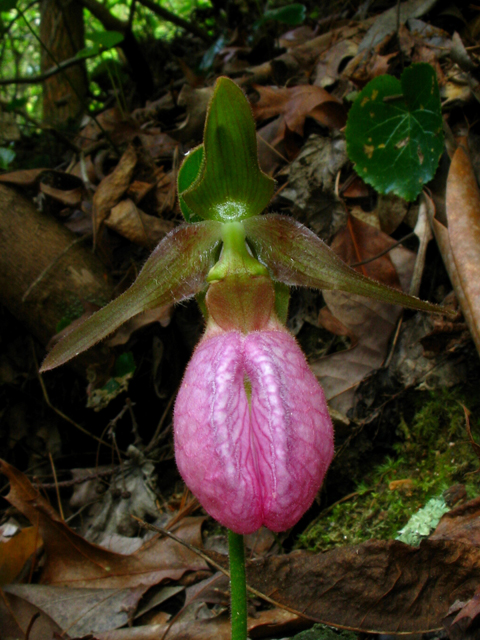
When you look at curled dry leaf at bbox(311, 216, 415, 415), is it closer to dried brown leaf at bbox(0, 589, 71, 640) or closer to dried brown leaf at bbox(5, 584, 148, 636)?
dried brown leaf at bbox(5, 584, 148, 636)

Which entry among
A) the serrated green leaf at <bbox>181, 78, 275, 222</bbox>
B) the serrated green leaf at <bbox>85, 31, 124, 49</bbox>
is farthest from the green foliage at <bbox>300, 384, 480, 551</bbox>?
the serrated green leaf at <bbox>85, 31, 124, 49</bbox>

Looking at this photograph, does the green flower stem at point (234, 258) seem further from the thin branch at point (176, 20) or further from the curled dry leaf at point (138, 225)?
the thin branch at point (176, 20)

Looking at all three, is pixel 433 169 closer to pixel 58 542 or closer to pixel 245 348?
pixel 245 348

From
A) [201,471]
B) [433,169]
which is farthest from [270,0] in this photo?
[201,471]

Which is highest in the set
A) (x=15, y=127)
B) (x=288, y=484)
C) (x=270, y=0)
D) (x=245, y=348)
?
(x=270, y=0)

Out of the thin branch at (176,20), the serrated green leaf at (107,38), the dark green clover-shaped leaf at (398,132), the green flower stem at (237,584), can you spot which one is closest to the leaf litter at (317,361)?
the dark green clover-shaped leaf at (398,132)
